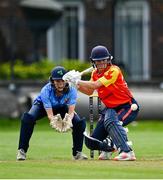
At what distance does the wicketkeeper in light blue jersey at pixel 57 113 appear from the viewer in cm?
1684

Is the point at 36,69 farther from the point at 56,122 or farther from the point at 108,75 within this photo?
the point at 108,75

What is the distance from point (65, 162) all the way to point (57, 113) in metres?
1.02

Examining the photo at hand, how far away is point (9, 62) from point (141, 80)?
13.0 ft

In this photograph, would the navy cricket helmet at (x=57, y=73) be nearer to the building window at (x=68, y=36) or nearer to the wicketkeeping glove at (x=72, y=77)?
the wicketkeeping glove at (x=72, y=77)

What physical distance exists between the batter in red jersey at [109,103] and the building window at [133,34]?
52.9ft

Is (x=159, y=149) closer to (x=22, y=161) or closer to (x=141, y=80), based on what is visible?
(x=22, y=161)

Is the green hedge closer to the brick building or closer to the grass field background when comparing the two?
the brick building

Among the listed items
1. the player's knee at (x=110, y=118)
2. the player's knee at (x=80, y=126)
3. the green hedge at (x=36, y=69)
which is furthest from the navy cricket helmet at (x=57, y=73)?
the green hedge at (x=36, y=69)

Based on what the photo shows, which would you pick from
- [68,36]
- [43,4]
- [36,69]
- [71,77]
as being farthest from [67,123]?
[68,36]

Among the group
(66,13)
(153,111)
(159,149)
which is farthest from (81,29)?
(159,149)

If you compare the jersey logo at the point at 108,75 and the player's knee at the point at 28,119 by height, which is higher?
the jersey logo at the point at 108,75

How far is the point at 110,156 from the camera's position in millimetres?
17312

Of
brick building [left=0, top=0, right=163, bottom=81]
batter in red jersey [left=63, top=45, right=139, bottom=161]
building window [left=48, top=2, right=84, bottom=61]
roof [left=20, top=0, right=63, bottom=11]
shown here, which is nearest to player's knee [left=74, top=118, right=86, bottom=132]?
batter in red jersey [left=63, top=45, right=139, bottom=161]

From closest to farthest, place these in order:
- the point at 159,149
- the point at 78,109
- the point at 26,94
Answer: the point at 159,149
the point at 78,109
the point at 26,94
